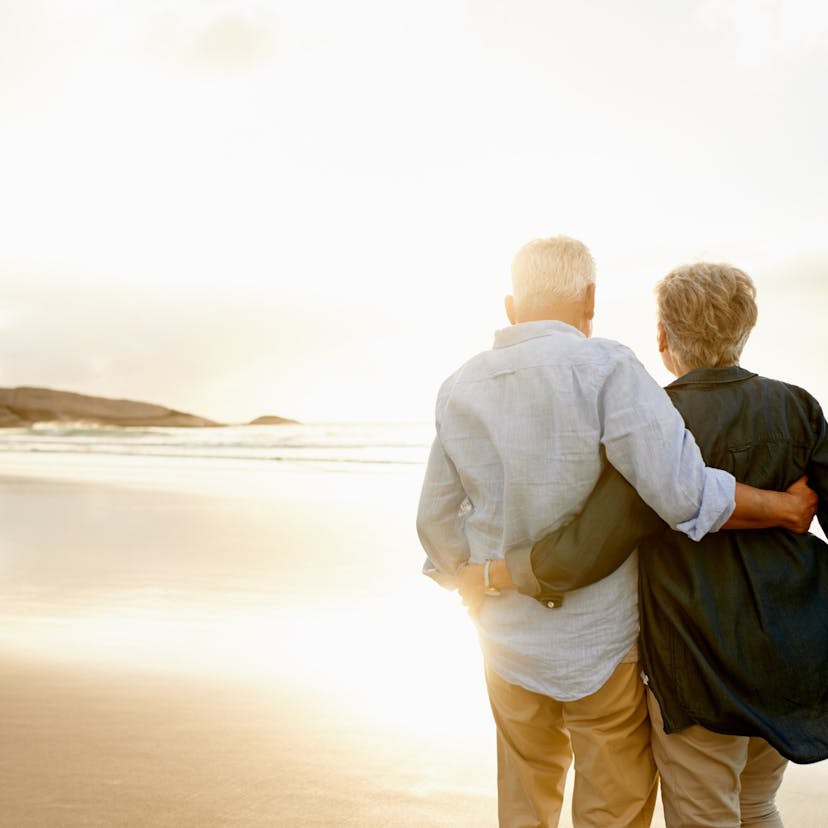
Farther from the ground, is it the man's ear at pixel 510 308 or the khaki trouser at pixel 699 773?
the man's ear at pixel 510 308

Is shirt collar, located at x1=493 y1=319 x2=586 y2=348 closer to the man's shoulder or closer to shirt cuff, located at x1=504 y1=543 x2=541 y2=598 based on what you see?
the man's shoulder

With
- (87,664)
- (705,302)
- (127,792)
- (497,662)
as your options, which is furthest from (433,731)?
(705,302)

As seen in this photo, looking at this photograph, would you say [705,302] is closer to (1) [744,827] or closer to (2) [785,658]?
(2) [785,658]

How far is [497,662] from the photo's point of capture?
195cm

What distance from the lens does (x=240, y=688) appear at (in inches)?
142

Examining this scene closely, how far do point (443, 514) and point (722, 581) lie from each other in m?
0.60

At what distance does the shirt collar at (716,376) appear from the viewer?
72.1 inches

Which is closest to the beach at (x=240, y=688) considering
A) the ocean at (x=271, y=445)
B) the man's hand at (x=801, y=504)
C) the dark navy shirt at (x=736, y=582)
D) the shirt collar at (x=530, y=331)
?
the dark navy shirt at (x=736, y=582)

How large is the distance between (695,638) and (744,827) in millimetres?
547

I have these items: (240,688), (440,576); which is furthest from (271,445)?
(440,576)

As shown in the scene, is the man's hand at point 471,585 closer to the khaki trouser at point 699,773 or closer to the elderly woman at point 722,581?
the elderly woman at point 722,581

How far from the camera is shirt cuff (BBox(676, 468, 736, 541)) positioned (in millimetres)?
1661

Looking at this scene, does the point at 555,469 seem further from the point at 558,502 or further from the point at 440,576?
the point at 440,576

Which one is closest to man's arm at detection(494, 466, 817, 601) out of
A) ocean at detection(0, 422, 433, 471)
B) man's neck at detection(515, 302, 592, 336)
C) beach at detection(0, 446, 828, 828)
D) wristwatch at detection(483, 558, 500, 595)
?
wristwatch at detection(483, 558, 500, 595)
